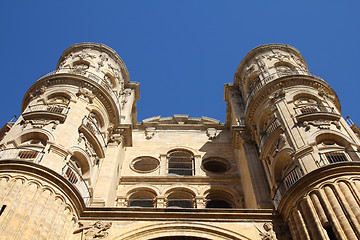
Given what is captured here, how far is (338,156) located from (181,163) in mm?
11229

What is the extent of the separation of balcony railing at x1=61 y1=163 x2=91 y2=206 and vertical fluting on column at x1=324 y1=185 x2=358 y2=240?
1022 centimetres

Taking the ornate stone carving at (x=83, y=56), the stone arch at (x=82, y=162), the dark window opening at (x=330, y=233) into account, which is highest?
the ornate stone carving at (x=83, y=56)

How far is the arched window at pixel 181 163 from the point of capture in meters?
25.8

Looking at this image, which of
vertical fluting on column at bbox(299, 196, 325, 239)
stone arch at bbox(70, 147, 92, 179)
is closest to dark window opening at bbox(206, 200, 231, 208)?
stone arch at bbox(70, 147, 92, 179)

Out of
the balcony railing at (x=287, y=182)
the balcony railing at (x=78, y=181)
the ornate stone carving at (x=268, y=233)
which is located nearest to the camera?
the ornate stone carving at (x=268, y=233)

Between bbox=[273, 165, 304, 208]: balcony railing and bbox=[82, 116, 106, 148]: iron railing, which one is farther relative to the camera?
bbox=[82, 116, 106, 148]: iron railing

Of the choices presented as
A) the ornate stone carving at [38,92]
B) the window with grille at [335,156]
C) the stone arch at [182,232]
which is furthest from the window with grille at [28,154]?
the window with grille at [335,156]

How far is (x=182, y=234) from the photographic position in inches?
632

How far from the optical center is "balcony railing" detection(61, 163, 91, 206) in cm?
1791

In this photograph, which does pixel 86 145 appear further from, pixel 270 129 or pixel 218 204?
pixel 270 129

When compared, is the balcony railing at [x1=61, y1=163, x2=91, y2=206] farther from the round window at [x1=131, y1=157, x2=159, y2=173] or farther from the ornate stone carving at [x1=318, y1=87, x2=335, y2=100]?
the ornate stone carving at [x1=318, y1=87, x2=335, y2=100]

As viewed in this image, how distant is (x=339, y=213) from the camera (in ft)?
46.6

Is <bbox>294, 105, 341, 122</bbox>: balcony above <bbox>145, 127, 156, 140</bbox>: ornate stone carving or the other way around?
the other way around

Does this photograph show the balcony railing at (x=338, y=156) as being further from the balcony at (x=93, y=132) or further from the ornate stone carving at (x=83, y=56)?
the ornate stone carving at (x=83, y=56)
